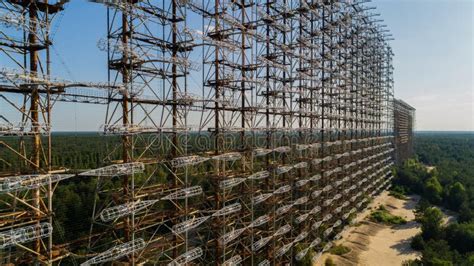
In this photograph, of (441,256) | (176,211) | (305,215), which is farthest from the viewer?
(305,215)

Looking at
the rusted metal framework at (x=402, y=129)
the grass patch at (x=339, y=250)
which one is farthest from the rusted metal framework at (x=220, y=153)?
the rusted metal framework at (x=402, y=129)

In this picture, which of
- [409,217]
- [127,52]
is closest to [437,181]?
[409,217]

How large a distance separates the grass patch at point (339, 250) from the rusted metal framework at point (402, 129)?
5605 centimetres

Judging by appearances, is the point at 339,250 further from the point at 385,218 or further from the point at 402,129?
the point at 402,129

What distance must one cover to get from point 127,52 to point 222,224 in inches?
509

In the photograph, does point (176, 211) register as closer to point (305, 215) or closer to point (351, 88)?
point (305, 215)

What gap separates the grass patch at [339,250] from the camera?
3766cm

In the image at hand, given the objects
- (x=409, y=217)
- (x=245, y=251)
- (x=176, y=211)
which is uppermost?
(x=176, y=211)

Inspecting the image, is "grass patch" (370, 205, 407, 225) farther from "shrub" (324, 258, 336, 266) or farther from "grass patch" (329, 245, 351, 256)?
"shrub" (324, 258, 336, 266)

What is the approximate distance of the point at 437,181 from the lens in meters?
70.3

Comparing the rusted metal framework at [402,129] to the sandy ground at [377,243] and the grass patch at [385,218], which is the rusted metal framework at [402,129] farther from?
the grass patch at [385,218]

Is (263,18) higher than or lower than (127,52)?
higher

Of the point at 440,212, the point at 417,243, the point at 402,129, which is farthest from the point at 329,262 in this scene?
the point at 402,129

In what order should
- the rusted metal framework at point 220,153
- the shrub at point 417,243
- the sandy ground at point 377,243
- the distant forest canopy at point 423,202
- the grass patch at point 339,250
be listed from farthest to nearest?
1. the shrub at point 417,243
2. the grass patch at point 339,250
3. the sandy ground at point 377,243
4. the distant forest canopy at point 423,202
5. the rusted metal framework at point 220,153
